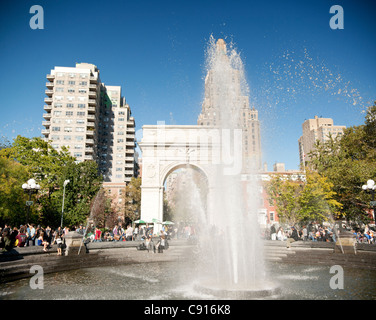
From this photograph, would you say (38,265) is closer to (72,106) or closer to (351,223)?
(351,223)

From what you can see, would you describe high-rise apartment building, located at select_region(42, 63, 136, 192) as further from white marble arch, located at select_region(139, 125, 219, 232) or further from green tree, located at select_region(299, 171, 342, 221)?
green tree, located at select_region(299, 171, 342, 221)

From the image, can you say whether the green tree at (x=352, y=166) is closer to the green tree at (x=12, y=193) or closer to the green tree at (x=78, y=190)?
the green tree at (x=78, y=190)

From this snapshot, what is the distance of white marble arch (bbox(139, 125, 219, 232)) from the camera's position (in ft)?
103

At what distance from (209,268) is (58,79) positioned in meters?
61.3

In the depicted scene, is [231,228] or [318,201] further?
[318,201]

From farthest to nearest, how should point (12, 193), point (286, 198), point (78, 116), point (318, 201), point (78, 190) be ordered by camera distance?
point (78, 116) < point (78, 190) < point (286, 198) < point (318, 201) < point (12, 193)

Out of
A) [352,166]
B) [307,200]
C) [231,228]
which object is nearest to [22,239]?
[231,228]

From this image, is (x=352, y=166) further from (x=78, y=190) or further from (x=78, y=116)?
(x=78, y=116)

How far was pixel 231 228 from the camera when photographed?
8578mm

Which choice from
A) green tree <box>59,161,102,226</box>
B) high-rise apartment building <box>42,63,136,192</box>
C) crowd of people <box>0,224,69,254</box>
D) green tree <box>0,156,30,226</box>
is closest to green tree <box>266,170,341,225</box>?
green tree <box>59,161,102,226</box>

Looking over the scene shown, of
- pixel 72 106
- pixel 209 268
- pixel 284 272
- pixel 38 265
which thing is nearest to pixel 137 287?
pixel 209 268

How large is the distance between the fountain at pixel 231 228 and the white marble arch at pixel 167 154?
65.0ft

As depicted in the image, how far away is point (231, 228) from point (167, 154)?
2372 cm
